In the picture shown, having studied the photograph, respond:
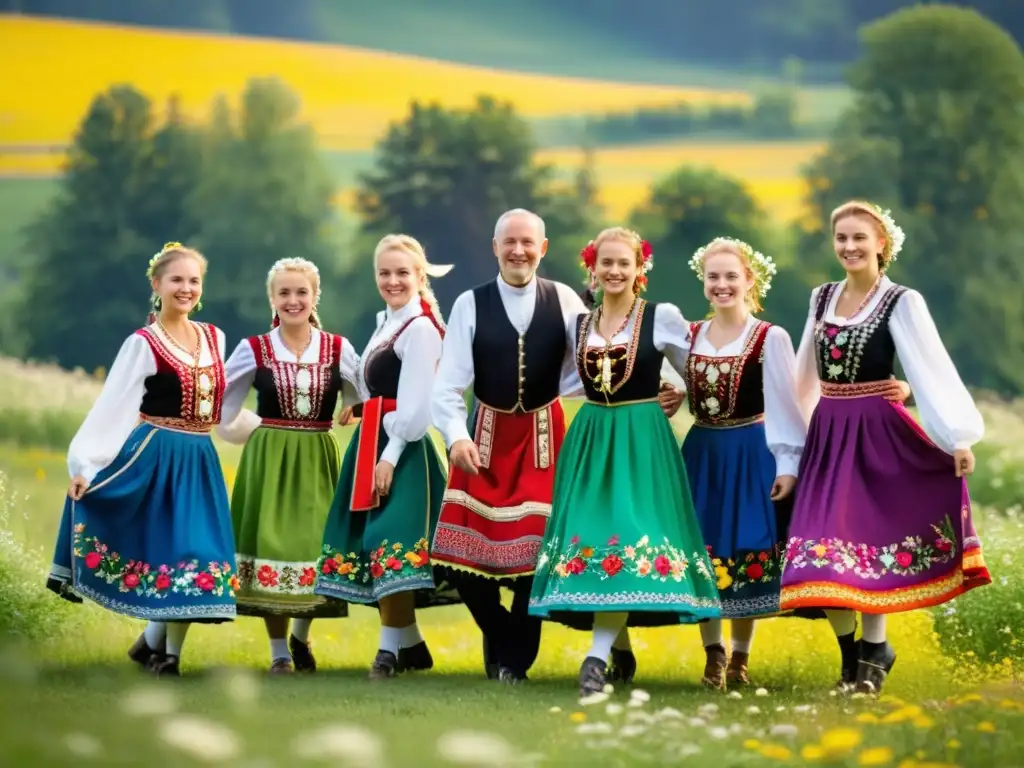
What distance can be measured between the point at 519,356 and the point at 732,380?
0.81 meters

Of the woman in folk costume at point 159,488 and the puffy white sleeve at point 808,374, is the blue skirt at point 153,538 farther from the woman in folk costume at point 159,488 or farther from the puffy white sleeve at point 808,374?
the puffy white sleeve at point 808,374

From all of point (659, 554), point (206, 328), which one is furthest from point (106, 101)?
point (659, 554)

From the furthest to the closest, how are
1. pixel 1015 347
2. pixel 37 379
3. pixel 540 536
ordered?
1. pixel 1015 347
2. pixel 37 379
3. pixel 540 536

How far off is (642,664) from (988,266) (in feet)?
36.9

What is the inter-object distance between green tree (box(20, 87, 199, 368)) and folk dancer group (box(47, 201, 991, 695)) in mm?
10565

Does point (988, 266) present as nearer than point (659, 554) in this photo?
No

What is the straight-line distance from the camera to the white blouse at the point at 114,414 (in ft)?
21.3

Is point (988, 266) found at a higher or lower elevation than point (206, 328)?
higher

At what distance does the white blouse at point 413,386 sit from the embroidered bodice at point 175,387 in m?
0.72

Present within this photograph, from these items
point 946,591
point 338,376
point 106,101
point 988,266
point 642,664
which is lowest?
point 642,664

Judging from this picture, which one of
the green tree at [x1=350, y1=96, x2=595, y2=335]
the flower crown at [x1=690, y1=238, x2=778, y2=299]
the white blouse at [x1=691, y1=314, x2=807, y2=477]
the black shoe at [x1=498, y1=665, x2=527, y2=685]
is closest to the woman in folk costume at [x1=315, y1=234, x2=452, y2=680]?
the black shoe at [x1=498, y1=665, x2=527, y2=685]

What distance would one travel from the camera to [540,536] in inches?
249

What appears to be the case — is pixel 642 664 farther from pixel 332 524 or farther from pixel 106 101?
pixel 106 101

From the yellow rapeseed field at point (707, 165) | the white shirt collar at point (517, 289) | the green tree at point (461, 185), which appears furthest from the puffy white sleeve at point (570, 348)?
the yellow rapeseed field at point (707, 165)
